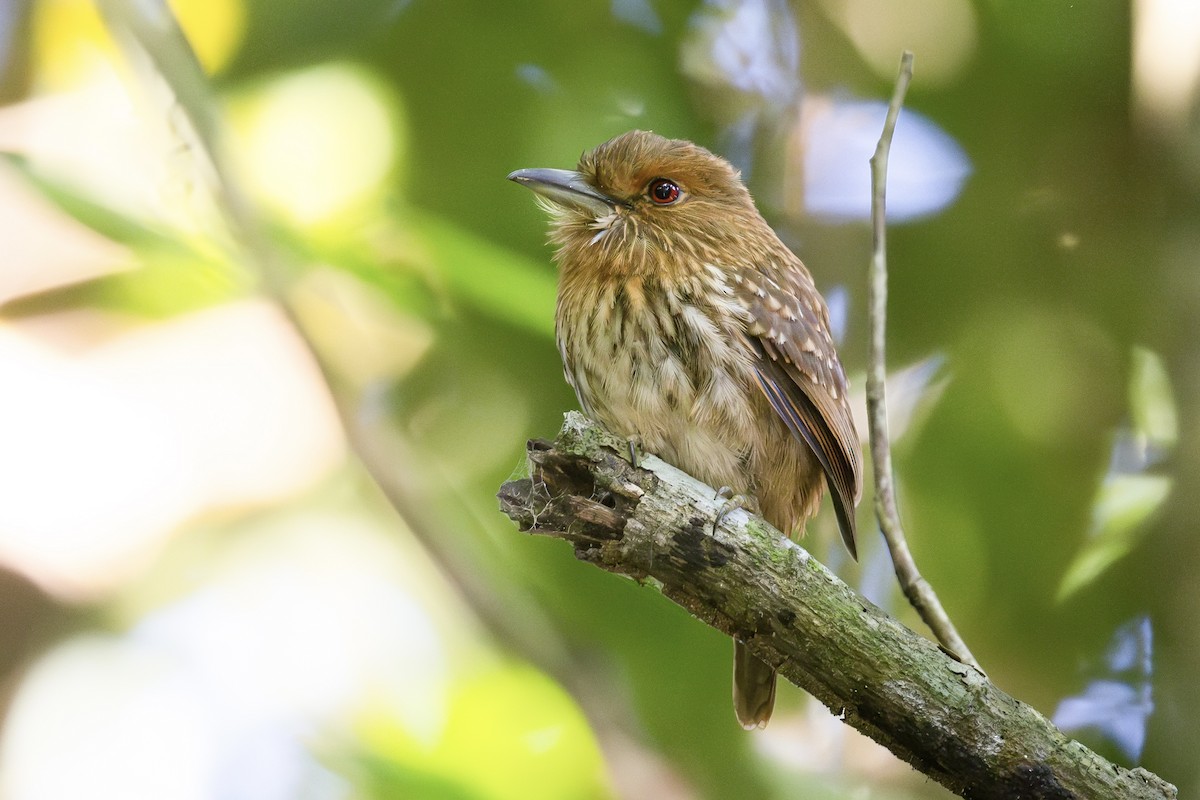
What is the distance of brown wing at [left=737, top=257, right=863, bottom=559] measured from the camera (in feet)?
6.40

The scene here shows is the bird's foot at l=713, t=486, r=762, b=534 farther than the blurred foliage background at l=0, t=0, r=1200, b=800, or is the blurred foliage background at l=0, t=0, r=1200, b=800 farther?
the blurred foliage background at l=0, t=0, r=1200, b=800

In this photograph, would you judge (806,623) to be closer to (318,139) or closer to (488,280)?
(488,280)

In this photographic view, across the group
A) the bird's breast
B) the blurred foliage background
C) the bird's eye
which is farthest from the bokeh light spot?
the bird's breast

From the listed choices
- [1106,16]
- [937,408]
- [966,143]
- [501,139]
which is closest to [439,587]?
[501,139]

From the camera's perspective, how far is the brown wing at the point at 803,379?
6.40 feet

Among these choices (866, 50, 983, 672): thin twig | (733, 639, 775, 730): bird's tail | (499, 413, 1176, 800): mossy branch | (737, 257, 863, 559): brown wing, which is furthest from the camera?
(733, 639, 775, 730): bird's tail

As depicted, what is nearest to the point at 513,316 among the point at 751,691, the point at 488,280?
the point at 488,280

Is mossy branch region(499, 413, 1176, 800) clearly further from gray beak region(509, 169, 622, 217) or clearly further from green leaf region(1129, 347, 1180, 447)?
green leaf region(1129, 347, 1180, 447)

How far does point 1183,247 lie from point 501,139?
1.71 m

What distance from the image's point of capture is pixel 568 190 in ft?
6.95

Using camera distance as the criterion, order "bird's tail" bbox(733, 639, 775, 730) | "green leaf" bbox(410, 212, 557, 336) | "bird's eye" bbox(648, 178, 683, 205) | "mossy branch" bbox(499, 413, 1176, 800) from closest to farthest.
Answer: "mossy branch" bbox(499, 413, 1176, 800) → "bird's tail" bbox(733, 639, 775, 730) → "bird's eye" bbox(648, 178, 683, 205) → "green leaf" bbox(410, 212, 557, 336)

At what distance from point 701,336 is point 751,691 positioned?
73 cm

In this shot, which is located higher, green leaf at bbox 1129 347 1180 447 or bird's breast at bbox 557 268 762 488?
green leaf at bbox 1129 347 1180 447

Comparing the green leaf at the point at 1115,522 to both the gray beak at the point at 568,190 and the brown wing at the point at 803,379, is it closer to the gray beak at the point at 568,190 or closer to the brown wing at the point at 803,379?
the brown wing at the point at 803,379
